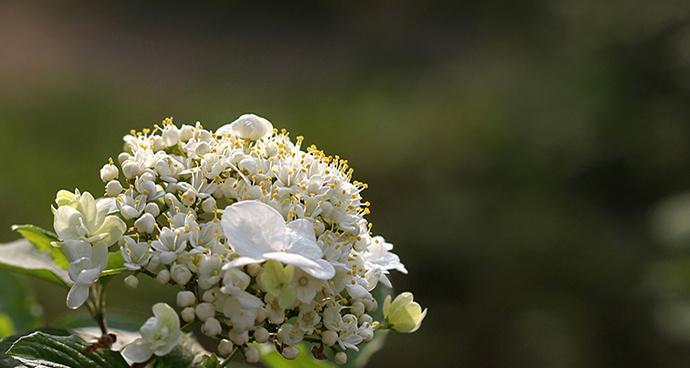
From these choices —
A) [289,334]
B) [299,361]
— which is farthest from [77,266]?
[299,361]

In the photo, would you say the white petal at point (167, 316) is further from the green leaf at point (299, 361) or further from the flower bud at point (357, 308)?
the green leaf at point (299, 361)

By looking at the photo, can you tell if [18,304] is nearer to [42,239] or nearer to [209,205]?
[42,239]

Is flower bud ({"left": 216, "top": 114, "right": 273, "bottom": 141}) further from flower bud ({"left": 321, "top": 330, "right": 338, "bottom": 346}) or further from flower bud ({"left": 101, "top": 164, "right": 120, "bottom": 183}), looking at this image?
flower bud ({"left": 321, "top": 330, "right": 338, "bottom": 346})

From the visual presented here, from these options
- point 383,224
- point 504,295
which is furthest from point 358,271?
point 383,224

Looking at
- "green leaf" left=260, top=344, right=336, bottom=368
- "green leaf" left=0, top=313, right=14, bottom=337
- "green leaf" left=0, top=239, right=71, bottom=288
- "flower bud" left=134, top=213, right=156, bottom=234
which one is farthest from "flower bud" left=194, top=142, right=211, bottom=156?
"green leaf" left=0, top=313, right=14, bottom=337

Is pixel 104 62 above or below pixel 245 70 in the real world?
below

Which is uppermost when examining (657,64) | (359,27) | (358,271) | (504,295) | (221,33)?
(359,27)

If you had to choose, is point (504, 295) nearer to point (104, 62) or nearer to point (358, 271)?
point (358, 271)
